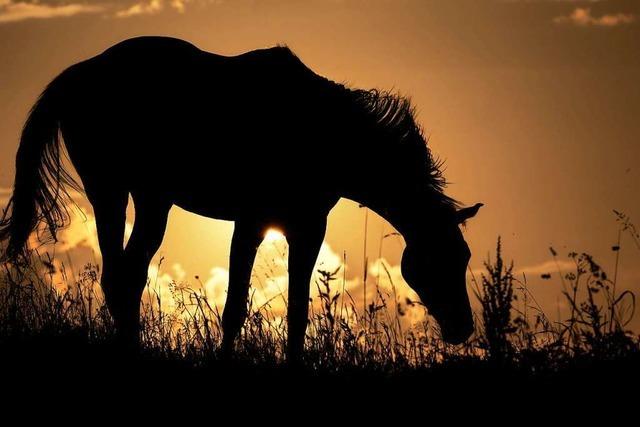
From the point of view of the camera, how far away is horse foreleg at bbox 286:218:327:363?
711 cm

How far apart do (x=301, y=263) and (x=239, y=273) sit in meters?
0.53

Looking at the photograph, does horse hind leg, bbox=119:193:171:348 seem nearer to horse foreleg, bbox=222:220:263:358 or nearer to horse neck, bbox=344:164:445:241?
horse foreleg, bbox=222:220:263:358

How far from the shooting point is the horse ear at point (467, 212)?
24.1ft

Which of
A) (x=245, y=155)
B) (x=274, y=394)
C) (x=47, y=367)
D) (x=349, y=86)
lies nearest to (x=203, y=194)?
(x=245, y=155)

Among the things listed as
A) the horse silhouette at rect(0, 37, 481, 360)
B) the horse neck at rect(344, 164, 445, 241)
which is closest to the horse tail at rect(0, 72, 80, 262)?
the horse silhouette at rect(0, 37, 481, 360)

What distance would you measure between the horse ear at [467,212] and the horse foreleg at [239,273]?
1727mm

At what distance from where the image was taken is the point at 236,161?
24.3ft

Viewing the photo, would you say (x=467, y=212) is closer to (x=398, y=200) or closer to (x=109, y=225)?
(x=398, y=200)

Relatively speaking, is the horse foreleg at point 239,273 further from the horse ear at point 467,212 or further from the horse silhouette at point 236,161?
the horse ear at point 467,212

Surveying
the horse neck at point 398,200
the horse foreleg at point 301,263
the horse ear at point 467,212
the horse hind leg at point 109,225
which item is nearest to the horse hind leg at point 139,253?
the horse hind leg at point 109,225

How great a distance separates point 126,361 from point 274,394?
1299 millimetres

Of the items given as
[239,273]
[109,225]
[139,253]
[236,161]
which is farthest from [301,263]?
[109,225]

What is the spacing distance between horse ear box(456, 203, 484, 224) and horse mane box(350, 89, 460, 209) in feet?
1.11

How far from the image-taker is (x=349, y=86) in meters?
7.87
